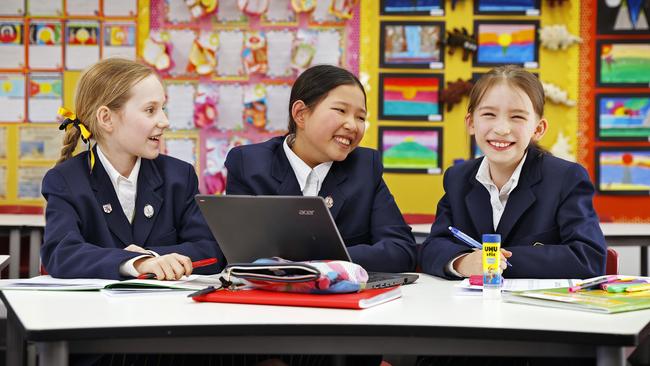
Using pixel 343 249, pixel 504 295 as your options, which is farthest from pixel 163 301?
pixel 504 295

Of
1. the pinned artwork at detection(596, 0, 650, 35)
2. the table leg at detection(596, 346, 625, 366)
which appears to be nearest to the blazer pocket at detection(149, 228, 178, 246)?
the table leg at detection(596, 346, 625, 366)

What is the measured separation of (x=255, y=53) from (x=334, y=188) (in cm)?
280

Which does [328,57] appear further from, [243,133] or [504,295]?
[504,295]

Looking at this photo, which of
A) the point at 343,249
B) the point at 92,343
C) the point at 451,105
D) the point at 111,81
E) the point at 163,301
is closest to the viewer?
the point at 92,343

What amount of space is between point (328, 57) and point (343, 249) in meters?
3.38

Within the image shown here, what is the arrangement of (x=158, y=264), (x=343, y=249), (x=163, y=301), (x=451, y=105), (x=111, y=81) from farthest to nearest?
(x=451, y=105) < (x=111, y=81) < (x=158, y=264) < (x=343, y=249) < (x=163, y=301)

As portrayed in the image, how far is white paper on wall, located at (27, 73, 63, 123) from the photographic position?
5.07 m

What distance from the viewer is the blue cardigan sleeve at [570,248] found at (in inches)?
79.4

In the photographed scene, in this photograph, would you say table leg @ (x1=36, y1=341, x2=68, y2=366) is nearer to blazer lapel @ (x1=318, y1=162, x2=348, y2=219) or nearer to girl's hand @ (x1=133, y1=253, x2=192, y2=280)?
girl's hand @ (x1=133, y1=253, x2=192, y2=280)

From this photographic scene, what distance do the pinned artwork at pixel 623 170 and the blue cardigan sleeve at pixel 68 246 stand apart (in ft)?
11.7

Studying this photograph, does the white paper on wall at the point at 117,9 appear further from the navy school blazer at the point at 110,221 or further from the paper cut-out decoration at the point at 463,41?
the navy school blazer at the point at 110,221

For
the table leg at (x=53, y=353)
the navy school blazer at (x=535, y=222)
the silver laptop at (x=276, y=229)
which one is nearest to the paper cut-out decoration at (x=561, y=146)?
the navy school blazer at (x=535, y=222)

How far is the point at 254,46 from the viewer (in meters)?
5.00

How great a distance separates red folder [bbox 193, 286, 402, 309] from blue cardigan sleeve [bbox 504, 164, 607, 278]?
49cm
